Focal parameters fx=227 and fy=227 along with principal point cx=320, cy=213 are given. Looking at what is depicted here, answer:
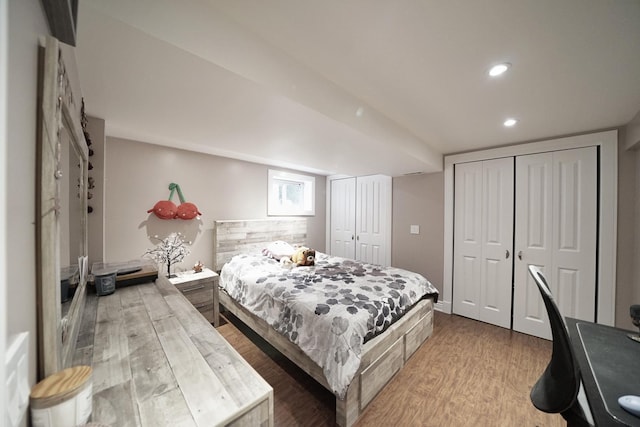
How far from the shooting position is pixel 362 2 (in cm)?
100

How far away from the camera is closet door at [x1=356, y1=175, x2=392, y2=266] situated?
3829 millimetres

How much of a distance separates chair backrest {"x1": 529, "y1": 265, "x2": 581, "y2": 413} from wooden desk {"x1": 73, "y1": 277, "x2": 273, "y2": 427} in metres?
1.24

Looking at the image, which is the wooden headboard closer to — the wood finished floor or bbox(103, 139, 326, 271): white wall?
bbox(103, 139, 326, 271): white wall

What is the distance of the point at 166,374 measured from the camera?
33.5 inches

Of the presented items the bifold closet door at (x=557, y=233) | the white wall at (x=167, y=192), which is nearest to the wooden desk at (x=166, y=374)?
the white wall at (x=167, y=192)

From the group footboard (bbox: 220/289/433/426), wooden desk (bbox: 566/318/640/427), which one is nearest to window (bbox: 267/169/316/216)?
footboard (bbox: 220/289/433/426)

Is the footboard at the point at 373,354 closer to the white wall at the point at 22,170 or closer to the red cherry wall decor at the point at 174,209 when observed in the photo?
the red cherry wall decor at the point at 174,209

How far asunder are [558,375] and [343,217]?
11.6ft

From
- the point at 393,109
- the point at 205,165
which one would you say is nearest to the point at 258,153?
the point at 205,165

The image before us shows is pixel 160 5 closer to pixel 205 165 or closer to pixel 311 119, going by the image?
pixel 311 119

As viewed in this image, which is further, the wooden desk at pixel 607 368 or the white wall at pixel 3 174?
the wooden desk at pixel 607 368

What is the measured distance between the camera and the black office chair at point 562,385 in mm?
958

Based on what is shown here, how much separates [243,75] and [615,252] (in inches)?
143

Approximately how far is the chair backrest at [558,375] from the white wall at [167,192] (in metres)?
3.09
